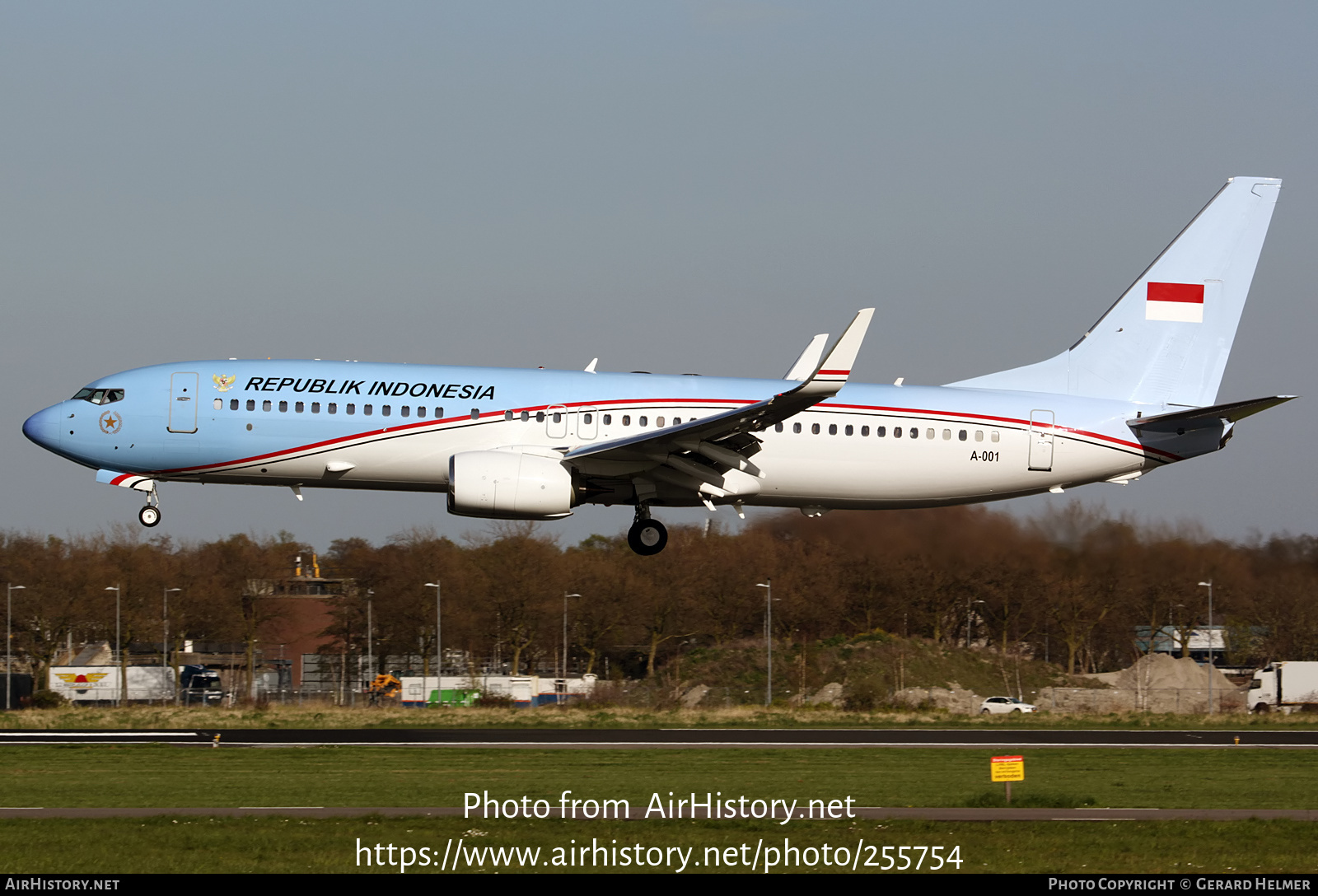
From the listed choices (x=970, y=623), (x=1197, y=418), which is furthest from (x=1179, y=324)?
(x=970, y=623)

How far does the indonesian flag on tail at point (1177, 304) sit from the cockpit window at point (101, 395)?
24895mm

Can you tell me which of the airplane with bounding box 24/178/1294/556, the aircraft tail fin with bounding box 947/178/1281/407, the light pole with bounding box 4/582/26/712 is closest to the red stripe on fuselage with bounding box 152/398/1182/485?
the airplane with bounding box 24/178/1294/556

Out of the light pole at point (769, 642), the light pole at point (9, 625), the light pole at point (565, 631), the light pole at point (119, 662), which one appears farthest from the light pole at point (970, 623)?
the light pole at point (9, 625)

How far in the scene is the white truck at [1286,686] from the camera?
6103 centimetres

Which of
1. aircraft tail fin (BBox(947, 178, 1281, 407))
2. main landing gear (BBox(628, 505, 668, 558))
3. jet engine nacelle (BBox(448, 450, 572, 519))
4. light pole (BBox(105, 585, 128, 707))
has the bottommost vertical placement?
light pole (BBox(105, 585, 128, 707))

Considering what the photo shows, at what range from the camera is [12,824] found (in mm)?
21578

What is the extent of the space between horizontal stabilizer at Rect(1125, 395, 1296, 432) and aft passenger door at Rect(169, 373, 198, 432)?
2167 cm

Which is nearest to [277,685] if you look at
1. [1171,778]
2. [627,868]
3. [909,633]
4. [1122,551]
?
[909,633]

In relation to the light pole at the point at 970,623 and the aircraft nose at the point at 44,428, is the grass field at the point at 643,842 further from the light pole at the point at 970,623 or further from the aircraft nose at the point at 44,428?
the light pole at the point at 970,623

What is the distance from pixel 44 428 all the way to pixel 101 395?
1465 mm

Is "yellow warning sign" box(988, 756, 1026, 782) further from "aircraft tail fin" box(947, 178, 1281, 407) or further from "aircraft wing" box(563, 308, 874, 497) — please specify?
"aircraft tail fin" box(947, 178, 1281, 407)

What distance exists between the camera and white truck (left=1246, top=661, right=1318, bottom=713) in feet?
200

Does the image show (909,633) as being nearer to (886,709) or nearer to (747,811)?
(886,709)
